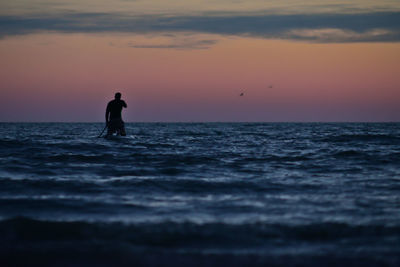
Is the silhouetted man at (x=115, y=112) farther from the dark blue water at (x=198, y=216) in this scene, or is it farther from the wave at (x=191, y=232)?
the wave at (x=191, y=232)

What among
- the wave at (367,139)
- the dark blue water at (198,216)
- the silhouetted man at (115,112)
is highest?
the silhouetted man at (115,112)

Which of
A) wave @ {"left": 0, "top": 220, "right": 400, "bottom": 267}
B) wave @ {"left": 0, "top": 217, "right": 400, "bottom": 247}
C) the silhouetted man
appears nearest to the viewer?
wave @ {"left": 0, "top": 220, "right": 400, "bottom": 267}

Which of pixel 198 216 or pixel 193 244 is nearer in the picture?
pixel 193 244

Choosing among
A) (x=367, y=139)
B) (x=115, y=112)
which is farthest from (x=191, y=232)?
(x=367, y=139)

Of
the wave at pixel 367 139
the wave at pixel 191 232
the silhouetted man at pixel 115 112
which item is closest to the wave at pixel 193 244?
the wave at pixel 191 232

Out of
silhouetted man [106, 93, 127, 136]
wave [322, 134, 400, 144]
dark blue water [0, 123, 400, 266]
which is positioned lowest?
wave [322, 134, 400, 144]

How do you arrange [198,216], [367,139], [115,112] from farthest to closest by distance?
1. [367,139]
2. [115,112]
3. [198,216]

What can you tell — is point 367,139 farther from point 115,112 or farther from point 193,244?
point 193,244

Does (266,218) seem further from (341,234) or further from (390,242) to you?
(390,242)

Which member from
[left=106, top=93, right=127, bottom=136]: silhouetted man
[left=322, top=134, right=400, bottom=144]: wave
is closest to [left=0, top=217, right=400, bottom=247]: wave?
[left=106, top=93, right=127, bottom=136]: silhouetted man

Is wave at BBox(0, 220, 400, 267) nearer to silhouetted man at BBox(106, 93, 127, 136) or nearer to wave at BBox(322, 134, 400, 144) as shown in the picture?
silhouetted man at BBox(106, 93, 127, 136)

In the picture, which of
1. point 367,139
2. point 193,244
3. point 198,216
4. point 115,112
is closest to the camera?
point 193,244

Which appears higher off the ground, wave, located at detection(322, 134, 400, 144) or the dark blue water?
the dark blue water

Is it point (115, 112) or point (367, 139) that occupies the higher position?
point (115, 112)
